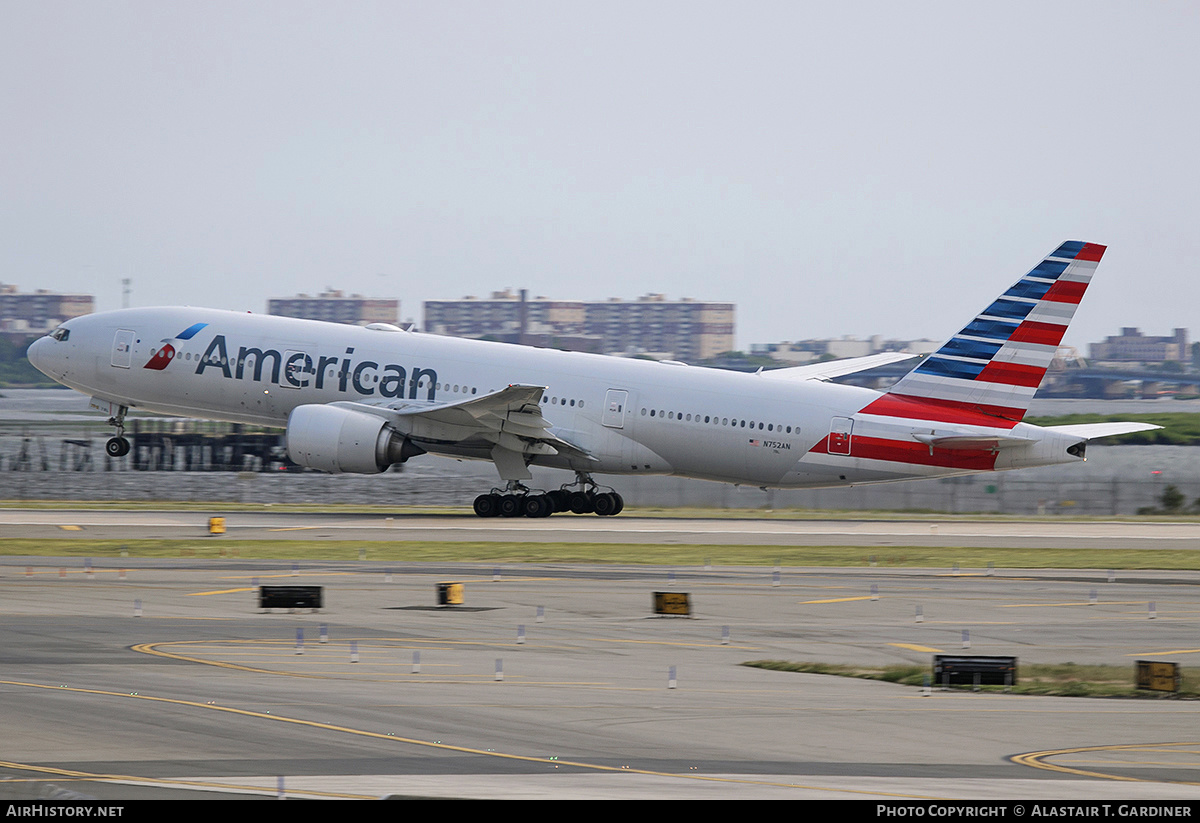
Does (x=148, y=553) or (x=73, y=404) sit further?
(x=73, y=404)

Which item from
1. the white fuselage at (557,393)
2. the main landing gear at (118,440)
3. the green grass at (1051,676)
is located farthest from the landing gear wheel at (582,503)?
the green grass at (1051,676)

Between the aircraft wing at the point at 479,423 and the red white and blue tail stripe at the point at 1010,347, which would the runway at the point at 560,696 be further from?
the aircraft wing at the point at 479,423

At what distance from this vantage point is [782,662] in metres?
18.9

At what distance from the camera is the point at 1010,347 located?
4066 centimetres

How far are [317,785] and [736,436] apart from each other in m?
31.9

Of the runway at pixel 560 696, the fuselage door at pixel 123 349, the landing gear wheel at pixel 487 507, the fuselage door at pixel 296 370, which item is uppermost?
the fuselage door at pixel 123 349

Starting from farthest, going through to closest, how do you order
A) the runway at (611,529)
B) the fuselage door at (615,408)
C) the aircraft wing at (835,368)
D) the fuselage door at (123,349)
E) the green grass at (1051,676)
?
the aircraft wing at (835,368) → the fuselage door at (123,349) → the fuselage door at (615,408) → the runway at (611,529) → the green grass at (1051,676)

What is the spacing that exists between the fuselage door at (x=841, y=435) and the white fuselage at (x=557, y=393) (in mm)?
45

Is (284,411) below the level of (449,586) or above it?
above

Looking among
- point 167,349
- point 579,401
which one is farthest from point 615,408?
point 167,349

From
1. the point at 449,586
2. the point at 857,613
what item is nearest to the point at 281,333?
the point at 449,586

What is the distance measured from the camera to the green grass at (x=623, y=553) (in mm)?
32188

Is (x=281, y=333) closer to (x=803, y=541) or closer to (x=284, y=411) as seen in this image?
(x=284, y=411)

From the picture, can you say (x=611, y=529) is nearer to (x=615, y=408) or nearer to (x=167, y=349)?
(x=615, y=408)
